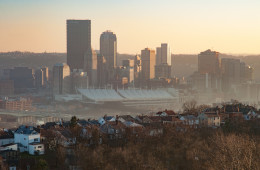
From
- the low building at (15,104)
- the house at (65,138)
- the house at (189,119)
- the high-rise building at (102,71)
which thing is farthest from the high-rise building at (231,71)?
the house at (65,138)

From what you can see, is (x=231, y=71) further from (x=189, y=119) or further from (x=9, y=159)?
(x=9, y=159)

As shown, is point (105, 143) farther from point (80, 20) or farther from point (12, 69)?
point (80, 20)

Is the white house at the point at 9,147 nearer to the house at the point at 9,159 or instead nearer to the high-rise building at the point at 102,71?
the house at the point at 9,159

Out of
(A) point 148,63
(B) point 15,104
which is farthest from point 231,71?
(B) point 15,104

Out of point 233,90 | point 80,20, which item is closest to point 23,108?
point 80,20

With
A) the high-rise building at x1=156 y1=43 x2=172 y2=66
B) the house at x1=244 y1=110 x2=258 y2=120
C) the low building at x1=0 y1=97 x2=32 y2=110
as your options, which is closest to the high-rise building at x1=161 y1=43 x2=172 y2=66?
the high-rise building at x1=156 y1=43 x2=172 y2=66
